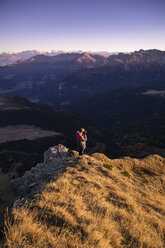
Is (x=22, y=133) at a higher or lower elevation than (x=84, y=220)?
lower

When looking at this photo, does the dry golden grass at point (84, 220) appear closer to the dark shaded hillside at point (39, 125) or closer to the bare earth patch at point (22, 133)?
the dark shaded hillside at point (39, 125)

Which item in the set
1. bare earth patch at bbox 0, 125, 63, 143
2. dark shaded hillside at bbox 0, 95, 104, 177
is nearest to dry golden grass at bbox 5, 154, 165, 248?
dark shaded hillside at bbox 0, 95, 104, 177

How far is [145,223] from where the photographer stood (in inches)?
267

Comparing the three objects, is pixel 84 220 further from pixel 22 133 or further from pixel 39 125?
pixel 39 125

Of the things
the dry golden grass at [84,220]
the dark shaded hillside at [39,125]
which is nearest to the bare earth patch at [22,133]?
the dark shaded hillside at [39,125]

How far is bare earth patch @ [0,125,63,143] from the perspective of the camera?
82.4 meters

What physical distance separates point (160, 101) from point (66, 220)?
536 ft

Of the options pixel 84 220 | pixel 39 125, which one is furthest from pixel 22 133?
pixel 84 220

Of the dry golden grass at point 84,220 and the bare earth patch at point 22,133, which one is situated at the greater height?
the dry golden grass at point 84,220

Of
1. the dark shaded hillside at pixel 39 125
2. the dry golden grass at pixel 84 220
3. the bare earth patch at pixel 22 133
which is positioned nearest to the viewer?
the dry golden grass at pixel 84 220

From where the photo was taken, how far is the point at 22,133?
3546 inches

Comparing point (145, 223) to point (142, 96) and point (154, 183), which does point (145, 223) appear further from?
point (142, 96)

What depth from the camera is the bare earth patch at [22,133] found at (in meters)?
82.4

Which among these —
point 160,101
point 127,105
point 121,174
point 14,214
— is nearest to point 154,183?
point 121,174
